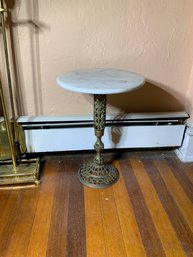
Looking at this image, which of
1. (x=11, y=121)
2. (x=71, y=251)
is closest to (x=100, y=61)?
(x=11, y=121)

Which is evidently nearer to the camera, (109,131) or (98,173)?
(98,173)

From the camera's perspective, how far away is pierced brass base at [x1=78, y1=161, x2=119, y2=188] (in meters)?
1.60

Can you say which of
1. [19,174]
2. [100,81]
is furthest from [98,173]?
[100,81]

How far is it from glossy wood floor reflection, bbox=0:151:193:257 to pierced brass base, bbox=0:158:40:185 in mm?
65

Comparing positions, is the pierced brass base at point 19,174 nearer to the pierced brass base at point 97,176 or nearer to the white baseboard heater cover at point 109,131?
the white baseboard heater cover at point 109,131

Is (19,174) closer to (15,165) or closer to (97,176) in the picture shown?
(15,165)

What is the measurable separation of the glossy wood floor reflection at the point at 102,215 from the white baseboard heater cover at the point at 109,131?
18cm

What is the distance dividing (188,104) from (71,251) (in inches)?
53.2

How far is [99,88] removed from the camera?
3.79 feet

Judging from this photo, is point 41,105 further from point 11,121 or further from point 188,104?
point 188,104

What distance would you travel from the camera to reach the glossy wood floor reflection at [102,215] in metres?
1.19

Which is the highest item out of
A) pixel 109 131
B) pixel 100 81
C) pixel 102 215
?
pixel 100 81

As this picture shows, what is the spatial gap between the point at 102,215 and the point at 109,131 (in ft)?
2.15

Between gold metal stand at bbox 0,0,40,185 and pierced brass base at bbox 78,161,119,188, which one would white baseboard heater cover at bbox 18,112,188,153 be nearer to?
gold metal stand at bbox 0,0,40,185
